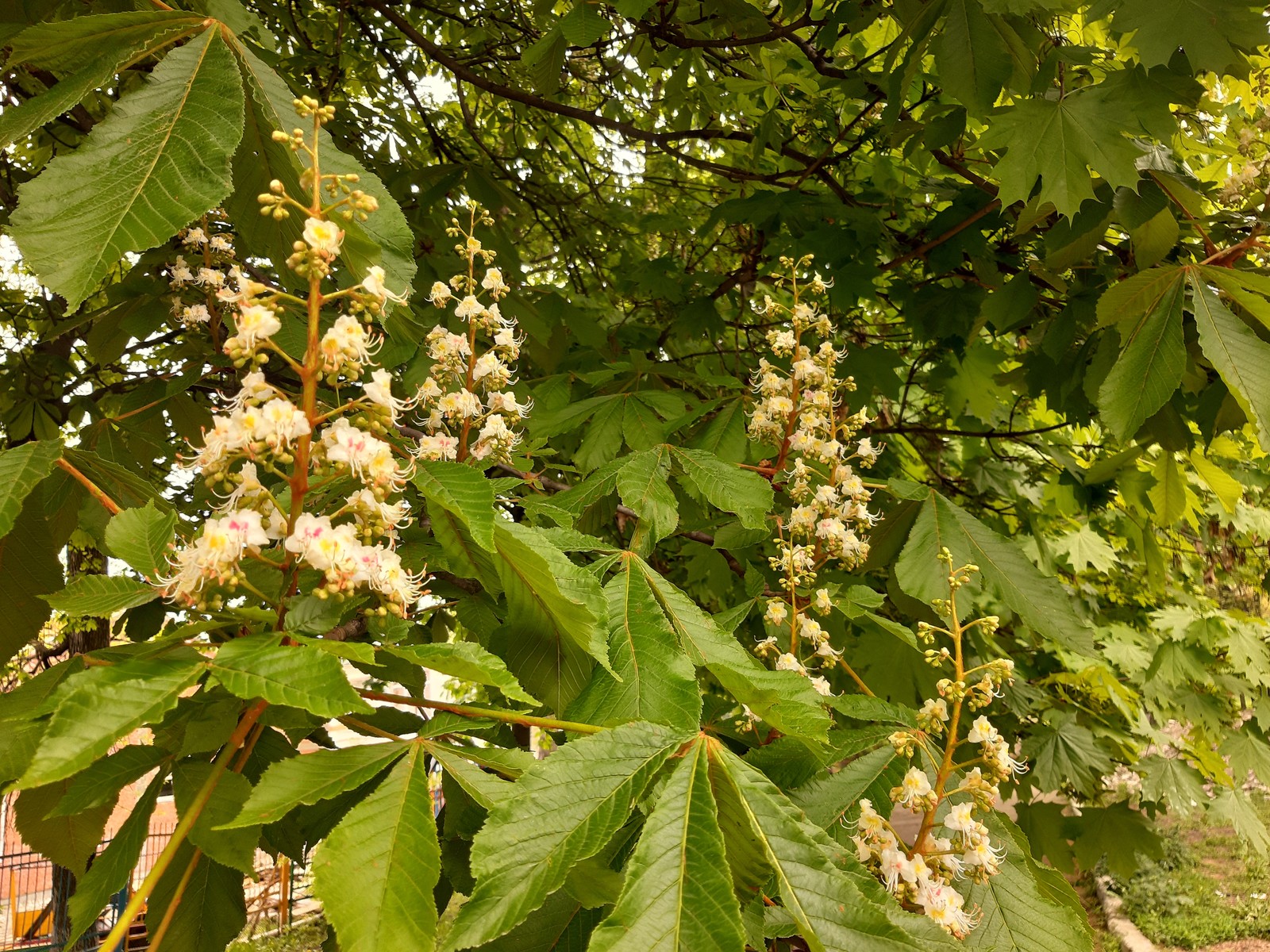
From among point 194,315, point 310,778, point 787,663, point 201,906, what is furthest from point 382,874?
point 194,315

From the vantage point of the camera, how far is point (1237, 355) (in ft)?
5.25

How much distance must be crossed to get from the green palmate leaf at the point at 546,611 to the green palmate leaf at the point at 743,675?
151mm

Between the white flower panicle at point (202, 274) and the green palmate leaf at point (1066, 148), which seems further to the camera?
the white flower panicle at point (202, 274)

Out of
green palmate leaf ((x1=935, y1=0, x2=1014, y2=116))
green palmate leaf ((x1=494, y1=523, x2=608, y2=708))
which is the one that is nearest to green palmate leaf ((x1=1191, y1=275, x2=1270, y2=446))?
green palmate leaf ((x1=935, y1=0, x2=1014, y2=116))

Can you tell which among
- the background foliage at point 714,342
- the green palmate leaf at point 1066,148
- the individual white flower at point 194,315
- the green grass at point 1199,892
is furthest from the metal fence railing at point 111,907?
the green grass at point 1199,892

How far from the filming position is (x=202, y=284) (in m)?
2.32

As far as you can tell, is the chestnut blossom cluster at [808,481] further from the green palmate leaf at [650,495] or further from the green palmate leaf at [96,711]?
the green palmate leaf at [96,711]

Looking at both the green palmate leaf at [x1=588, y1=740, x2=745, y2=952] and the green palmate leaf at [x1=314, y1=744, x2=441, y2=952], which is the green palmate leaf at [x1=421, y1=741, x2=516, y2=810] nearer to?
the green palmate leaf at [x1=314, y1=744, x2=441, y2=952]

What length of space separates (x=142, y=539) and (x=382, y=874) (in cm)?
45

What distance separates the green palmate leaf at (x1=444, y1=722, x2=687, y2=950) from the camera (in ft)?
2.32

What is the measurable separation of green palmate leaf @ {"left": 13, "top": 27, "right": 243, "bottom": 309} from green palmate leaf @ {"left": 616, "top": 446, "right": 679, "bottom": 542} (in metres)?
0.77

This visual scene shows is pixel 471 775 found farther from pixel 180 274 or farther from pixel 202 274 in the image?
pixel 180 274

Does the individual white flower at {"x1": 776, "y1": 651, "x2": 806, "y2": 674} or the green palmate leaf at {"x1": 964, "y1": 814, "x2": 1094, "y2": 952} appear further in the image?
the individual white flower at {"x1": 776, "y1": 651, "x2": 806, "y2": 674}

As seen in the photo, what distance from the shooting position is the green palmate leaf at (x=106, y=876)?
917 millimetres
